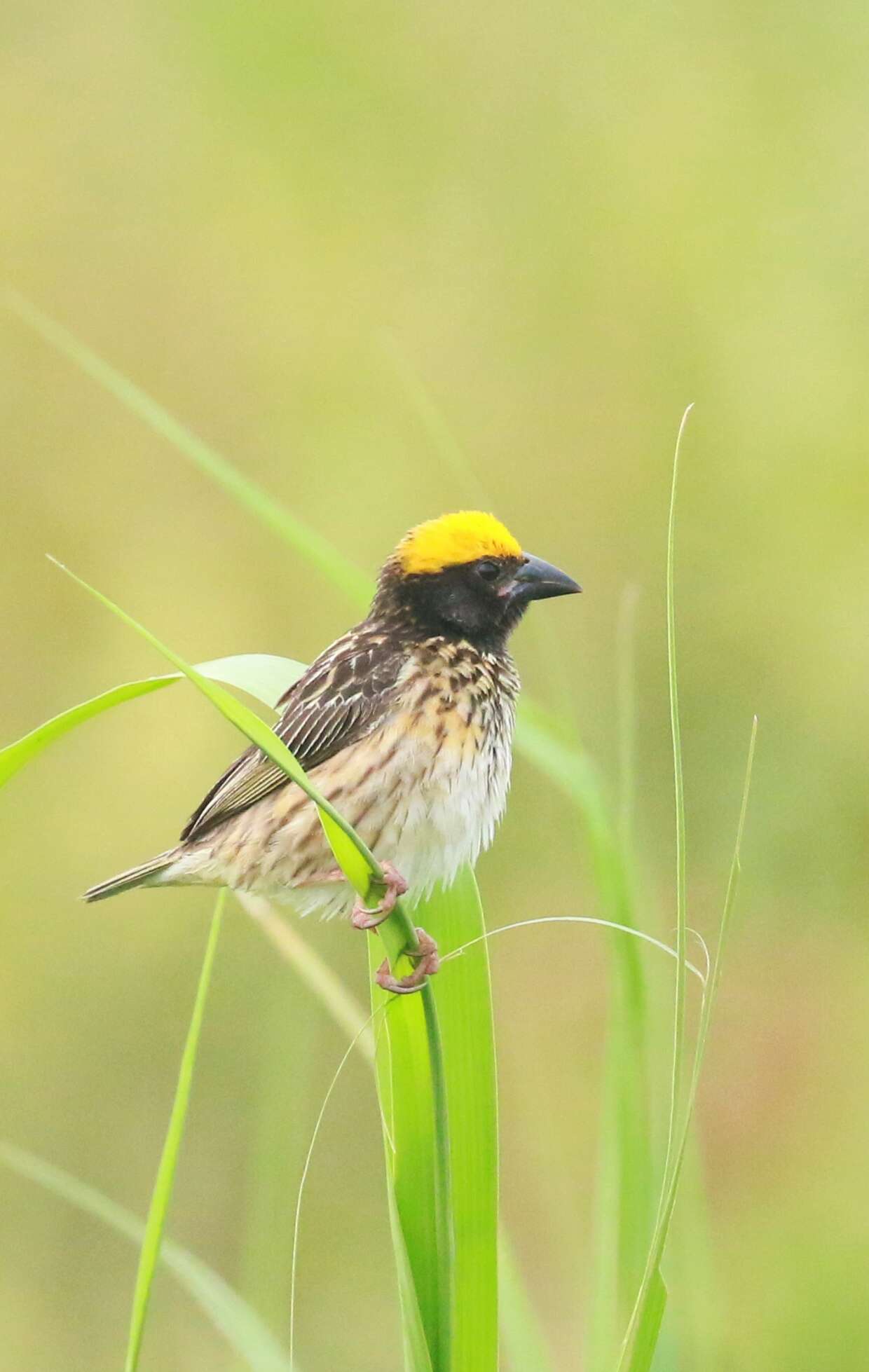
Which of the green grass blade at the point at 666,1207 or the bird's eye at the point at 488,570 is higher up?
the bird's eye at the point at 488,570

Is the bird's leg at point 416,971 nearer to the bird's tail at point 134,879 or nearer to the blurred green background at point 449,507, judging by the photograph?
the bird's tail at point 134,879

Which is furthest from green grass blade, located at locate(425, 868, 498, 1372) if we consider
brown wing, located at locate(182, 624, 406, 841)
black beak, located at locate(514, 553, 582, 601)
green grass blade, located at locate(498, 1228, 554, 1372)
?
black beak, located at locate(514, 553, 582, 601)

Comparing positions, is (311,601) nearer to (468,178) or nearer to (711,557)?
(711,557)

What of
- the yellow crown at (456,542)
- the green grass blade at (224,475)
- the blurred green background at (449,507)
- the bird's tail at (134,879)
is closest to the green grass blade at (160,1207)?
the green grass blade at (224,475)

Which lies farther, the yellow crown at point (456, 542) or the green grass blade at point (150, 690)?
the yellow crown at point (456, 542)

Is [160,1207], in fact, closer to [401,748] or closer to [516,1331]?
[516,1331]

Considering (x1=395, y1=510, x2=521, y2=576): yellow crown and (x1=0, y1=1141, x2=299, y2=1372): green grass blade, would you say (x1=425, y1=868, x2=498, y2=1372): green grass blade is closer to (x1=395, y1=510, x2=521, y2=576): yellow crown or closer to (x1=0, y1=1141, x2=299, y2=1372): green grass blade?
Result: (x1=0, y1=1141, x2=299, y2=1372): green grass blade

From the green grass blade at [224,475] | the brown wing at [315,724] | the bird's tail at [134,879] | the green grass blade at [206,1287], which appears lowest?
the green grass blade at [206,1287]
